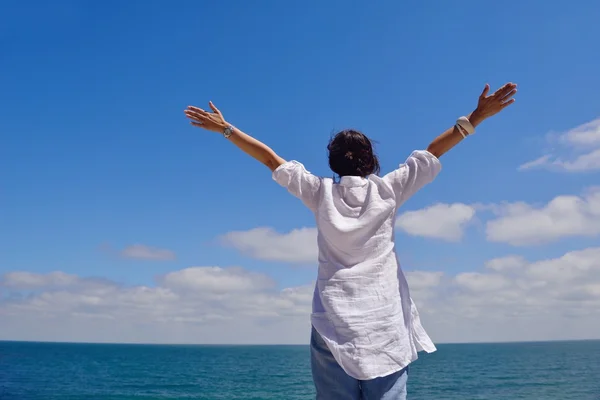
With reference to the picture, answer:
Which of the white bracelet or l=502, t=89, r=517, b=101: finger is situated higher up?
l=502, t=89, r=517, b=101: finger

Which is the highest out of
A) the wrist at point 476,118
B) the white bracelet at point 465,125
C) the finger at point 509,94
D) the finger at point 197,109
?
the finger at point 509,94

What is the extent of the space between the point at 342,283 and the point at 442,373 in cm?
6722

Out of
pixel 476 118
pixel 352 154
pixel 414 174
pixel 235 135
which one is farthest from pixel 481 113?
pixel 235 135

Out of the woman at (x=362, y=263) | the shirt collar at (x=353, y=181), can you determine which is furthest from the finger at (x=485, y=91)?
the shirt collar at (x=353, y=181)

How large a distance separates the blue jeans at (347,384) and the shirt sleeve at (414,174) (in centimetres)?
69

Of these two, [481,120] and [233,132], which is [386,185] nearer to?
[481,120]

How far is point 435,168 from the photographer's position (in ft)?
7.43

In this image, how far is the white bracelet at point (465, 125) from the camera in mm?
2328

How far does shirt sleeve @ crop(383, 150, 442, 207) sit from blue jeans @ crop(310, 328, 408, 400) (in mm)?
691

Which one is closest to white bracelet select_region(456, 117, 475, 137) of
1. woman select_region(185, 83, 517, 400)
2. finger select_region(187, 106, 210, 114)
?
woman select_region(185, 83, 517, 400)

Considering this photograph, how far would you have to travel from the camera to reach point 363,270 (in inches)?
81.0

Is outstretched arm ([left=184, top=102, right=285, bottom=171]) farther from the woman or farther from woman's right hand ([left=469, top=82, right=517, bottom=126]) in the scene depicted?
woman's right hand ([left=469, top=82, right=517, bottom=126])

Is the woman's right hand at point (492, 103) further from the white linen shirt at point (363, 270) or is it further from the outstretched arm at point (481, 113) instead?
the white linen shirt at point (363, 270)

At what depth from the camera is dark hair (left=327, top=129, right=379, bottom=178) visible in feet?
7.39
